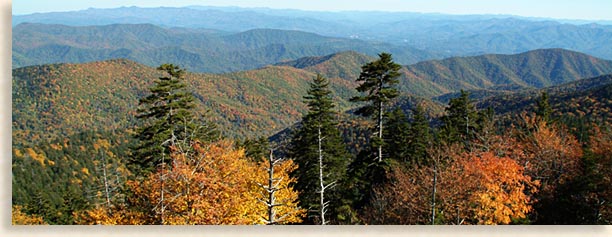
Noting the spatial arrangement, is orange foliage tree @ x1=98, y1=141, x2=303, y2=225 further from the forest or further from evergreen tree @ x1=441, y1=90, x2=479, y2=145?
evergreen tree @ x1=441, y1=90, x2=479, y2=145

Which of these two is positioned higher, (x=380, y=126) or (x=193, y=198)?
(x=380, y=126)

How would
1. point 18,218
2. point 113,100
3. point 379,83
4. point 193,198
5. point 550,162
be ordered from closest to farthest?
point 193,198 → point 18,218 → point 550,162 → point 379,83 → point 113,100

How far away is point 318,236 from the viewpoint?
1139cm

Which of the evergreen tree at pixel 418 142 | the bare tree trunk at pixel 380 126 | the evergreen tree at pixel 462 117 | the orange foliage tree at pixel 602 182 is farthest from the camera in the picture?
the evergreen tree at pixel 462 117

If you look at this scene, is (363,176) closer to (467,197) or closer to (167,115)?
(467,197)

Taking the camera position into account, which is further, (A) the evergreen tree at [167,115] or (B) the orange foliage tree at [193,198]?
(A) the evergreen tree at [167,115]

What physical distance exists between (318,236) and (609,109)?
43.2 meters

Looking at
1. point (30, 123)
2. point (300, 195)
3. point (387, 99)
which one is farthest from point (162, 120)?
point (30, 123)

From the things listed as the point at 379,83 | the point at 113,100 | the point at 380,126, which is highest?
the point at 379,83

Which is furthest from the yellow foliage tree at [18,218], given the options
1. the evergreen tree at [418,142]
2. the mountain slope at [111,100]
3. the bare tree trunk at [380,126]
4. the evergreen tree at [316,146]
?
the mountain slope at [111,100]

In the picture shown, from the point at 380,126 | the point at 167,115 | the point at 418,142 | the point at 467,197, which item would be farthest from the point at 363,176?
the point at 167,115

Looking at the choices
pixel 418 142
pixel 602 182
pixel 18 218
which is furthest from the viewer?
pixel 418 142

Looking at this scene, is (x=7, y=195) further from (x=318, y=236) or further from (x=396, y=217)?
(x=396, y=217)

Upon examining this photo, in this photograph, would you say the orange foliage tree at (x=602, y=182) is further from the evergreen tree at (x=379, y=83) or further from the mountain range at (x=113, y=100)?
the mountain range at (x=113, y=100)
